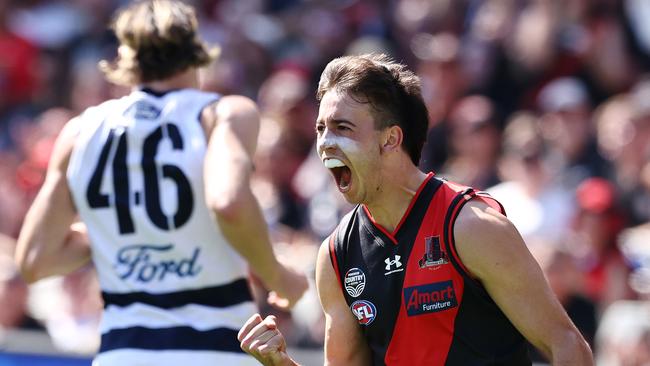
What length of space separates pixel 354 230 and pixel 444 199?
37cm

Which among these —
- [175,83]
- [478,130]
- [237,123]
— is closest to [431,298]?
[237,123]

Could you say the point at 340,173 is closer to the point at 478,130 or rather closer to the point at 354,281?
the point at 354,281

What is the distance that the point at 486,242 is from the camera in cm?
351

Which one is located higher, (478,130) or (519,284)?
(519,284)

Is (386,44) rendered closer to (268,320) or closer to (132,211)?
(132,211)

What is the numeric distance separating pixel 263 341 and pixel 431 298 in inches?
22.1

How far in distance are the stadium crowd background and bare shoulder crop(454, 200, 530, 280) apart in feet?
10.6

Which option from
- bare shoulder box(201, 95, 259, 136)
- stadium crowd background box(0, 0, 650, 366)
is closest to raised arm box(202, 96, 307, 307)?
bare shoulder box(201, 95, 259, 136)

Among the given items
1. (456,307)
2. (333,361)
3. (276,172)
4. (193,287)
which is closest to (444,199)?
(456,307)

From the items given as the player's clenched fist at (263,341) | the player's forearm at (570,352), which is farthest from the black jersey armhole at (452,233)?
the player's clenched fist at (263,341)

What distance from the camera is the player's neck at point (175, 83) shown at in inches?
194

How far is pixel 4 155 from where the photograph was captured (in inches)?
421

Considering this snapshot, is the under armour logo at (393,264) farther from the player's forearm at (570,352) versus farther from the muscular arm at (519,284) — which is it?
the player's forearm at (570,352)

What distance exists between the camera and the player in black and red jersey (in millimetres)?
3535
